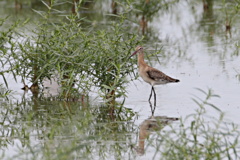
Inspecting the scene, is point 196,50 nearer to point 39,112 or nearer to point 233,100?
point 233,100

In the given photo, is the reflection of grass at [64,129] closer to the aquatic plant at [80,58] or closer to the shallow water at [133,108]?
the shallow water at [133,108]

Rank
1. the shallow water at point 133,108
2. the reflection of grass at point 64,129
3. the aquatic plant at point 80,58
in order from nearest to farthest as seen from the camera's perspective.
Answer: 1. the reflection of grass at point 64,129
2. the shallow water at point 133,108
3. the aquatic plant at point 80,58

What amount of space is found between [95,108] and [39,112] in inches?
32.0

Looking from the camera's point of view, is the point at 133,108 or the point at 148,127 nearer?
the point at 148,127

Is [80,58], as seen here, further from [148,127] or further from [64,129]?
[64,129]

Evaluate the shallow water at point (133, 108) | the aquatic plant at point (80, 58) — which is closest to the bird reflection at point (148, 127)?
the shallow water at point (133, 108)

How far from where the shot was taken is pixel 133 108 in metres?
9.70

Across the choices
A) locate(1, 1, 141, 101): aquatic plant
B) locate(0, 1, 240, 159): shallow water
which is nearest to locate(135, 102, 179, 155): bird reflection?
locate(0, 1, 240, 159): shallow water

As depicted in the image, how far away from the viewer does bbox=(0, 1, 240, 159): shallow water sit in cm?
733

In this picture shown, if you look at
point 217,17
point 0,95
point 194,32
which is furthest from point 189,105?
point 217,17

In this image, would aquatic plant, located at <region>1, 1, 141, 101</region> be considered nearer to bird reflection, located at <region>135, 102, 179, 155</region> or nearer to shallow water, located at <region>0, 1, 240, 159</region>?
shallow water, located at <region>0, 1, 240, 159</region>

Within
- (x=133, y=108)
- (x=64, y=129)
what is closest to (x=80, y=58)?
(x=133, y=108)

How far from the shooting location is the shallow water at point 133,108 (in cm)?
733

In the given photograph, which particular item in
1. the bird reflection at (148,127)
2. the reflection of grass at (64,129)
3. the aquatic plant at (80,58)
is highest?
the aquatic plant at (80,58)
